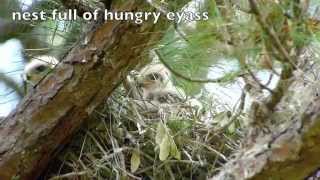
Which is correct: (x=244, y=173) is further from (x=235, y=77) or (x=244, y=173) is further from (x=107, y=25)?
(x=107, y=25)

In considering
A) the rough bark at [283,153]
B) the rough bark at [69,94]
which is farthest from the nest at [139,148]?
the rough bark at [283,153]

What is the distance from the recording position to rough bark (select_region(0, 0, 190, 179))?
1028mm

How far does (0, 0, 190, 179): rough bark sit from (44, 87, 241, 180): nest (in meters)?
0.06

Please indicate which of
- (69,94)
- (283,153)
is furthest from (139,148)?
(283,153)

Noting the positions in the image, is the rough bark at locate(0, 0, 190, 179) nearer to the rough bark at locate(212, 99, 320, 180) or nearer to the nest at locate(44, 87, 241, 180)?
the nest at locate(44, 87, 241, 180)

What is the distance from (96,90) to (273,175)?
408 millimetres

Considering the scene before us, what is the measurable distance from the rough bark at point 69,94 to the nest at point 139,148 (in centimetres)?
6

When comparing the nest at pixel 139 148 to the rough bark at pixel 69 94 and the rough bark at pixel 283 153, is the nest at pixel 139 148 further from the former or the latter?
the rough bark at pixel 283 153

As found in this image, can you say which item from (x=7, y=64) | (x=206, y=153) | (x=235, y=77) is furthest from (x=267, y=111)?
(x=7, y=64)

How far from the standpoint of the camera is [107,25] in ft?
3.38

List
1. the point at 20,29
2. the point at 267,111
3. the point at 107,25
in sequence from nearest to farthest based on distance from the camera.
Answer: the point at 267,111 → the point at 107,25 → the point at 20,29

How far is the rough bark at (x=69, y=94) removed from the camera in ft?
3.37

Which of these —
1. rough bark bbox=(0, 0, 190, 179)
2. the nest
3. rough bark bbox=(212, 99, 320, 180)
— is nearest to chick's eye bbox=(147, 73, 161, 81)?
the nest

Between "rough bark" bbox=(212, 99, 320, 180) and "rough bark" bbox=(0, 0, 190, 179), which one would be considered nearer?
"rough bark" bbox=(212, 99, 320, 180)
